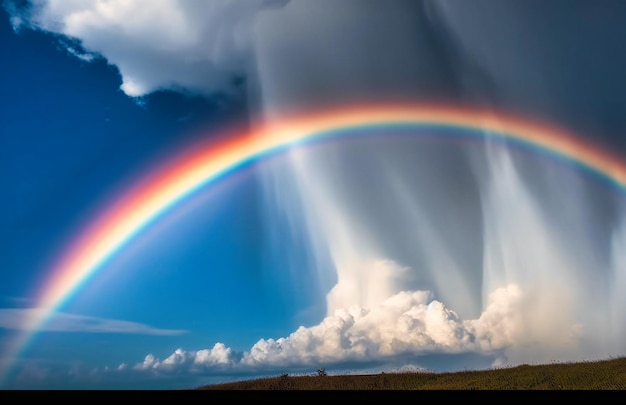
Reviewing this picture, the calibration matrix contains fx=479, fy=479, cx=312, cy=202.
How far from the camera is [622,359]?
67.5 meters

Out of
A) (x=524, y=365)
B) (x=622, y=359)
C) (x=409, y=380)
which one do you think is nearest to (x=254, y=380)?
(x=409, y=380)

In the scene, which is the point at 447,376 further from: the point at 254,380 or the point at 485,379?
the point at 254,380

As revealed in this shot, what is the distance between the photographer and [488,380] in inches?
2581

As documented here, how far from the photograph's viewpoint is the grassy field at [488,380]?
62.1 m

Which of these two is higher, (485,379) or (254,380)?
(254,380)

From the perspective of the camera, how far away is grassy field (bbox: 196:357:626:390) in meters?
62.1

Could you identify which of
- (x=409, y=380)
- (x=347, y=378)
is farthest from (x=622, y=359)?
(x=347, y=378)
